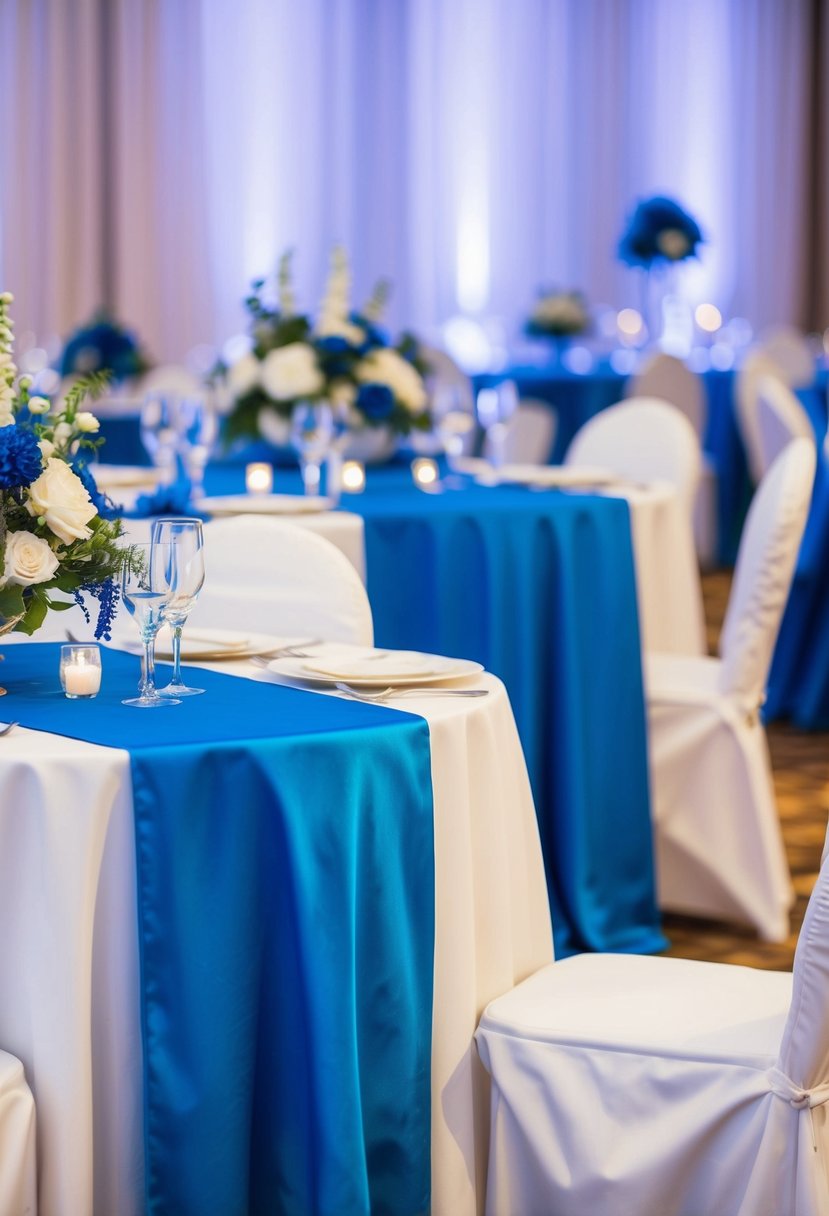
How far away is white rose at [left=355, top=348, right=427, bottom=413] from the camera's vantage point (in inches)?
168

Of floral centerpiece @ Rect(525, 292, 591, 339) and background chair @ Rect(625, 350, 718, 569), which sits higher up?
floral centerpiece @ Rect(525, 292, 591, 339)

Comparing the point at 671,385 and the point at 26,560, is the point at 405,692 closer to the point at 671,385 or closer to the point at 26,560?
the point at 26,560

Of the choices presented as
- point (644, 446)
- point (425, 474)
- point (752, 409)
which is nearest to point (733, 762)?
point (425, 474)

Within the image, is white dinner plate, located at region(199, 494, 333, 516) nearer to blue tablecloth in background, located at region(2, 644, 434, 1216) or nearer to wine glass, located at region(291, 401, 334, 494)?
wine glass, located at region(291, 401, 334, 494)

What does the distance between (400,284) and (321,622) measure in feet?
27.6

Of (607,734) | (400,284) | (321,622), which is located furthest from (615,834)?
(400,284)

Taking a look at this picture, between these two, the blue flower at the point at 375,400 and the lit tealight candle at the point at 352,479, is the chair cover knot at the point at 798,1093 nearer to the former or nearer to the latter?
the lit tealight candle at the point at 352,479

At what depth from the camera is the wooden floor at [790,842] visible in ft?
11.2

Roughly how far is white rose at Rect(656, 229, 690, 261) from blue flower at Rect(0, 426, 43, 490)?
6.80 metres

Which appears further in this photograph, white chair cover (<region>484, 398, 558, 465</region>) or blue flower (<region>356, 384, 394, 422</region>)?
white chair cover (<region>484, 398, 558, 465</region>)

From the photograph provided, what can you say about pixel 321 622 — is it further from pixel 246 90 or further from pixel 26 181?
pixel 246 90

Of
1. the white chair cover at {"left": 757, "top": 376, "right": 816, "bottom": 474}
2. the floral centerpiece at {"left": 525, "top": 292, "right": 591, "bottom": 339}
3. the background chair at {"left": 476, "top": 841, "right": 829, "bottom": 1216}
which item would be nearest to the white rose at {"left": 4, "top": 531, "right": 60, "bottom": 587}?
the background chair at {"left": 476, "top": 841, "right": 829, "bottom": 1216}

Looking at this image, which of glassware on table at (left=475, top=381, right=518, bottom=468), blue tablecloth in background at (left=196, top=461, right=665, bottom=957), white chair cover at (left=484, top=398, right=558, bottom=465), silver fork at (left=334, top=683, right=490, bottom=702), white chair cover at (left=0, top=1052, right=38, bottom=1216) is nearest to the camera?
white chair cover at (left=0, top=1052, right=38, bottom=1216)

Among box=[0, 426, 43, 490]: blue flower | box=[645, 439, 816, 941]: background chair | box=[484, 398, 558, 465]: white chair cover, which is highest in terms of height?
box=[0, 426, 43, 490]: blue flower
